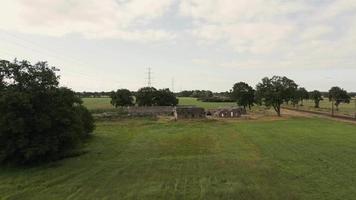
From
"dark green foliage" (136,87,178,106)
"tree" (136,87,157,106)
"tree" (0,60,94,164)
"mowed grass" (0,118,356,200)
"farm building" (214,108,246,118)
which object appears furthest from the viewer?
"dark green foliage" (136,87,178,106)

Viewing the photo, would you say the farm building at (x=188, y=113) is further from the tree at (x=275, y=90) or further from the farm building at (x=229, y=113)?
the tree at (x=275, y=90)

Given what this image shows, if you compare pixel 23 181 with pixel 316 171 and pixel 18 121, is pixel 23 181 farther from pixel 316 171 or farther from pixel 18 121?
pixel 316 171

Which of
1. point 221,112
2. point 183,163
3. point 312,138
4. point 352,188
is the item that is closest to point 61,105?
point 183,163

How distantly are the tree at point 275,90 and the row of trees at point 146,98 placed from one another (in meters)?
42.0

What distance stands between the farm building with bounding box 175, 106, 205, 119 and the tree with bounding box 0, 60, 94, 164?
6035cm

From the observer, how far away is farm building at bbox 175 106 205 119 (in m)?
99.9

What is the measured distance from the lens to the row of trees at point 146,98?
5468 inches

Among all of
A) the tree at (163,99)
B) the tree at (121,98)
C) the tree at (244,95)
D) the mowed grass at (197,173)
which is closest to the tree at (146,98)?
the tree at (163,99)

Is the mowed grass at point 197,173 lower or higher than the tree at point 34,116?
lower

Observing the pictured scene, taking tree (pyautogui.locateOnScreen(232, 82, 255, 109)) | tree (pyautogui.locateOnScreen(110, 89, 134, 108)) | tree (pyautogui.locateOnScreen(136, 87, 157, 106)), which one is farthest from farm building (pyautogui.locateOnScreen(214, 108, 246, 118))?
tree (pyautogui.locateOnScreen(110, 89, 134, 108))

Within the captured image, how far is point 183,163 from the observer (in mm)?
35688

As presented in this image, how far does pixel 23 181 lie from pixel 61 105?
10.5m

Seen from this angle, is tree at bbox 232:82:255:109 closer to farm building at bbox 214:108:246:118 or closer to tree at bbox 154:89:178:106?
tree at bbox 154:89:178:106

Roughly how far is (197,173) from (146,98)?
4275 inches
